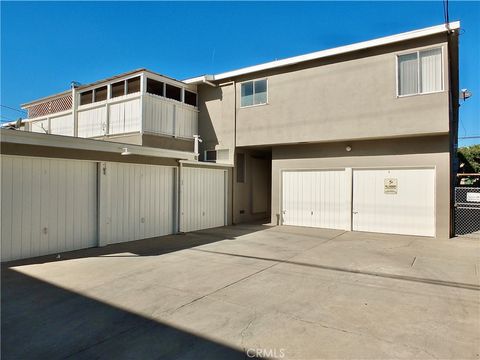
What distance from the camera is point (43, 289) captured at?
484 cm

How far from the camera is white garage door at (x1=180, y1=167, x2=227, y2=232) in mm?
10797

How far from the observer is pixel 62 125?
1385cm

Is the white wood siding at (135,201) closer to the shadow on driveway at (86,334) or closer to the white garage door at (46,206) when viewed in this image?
the white garage door at (46,206)

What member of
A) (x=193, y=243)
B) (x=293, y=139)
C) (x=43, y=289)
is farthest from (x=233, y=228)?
(x=43, y=289)

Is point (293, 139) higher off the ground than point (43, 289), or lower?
higher

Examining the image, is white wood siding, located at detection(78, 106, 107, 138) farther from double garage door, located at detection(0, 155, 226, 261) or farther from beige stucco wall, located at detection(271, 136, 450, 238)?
beige stucco wall, located at detection(271, 136, 450, 238)

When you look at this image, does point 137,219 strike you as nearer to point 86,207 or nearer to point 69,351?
point 86,207

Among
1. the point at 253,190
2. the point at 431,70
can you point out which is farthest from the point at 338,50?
the point at 253,190

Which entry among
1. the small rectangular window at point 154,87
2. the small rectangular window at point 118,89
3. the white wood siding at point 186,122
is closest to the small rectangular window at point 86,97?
the small rectangular window at point 118,89

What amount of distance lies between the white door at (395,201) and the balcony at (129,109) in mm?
7262

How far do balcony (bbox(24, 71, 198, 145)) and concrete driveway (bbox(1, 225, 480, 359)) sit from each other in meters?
5.73

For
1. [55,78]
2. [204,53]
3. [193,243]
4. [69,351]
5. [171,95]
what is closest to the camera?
[69,351]

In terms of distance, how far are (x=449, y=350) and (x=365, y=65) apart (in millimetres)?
9204

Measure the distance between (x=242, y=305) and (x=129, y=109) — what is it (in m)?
9.59
